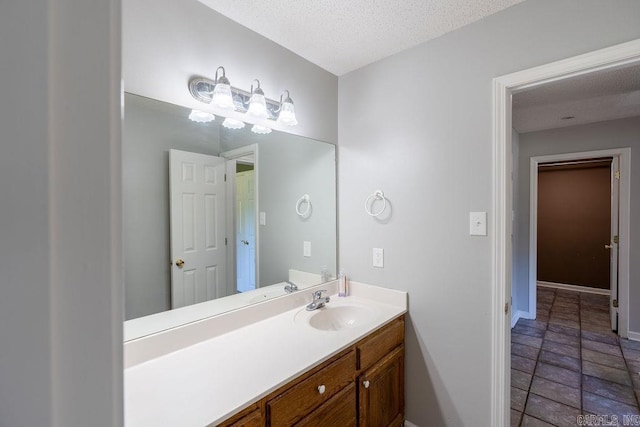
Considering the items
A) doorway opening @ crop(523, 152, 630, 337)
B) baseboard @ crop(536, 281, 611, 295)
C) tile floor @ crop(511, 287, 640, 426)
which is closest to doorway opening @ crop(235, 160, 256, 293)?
tile floor @ crop(511, 287, 640, 426)

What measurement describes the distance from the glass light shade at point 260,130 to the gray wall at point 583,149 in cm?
338

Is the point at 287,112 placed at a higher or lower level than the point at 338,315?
higher

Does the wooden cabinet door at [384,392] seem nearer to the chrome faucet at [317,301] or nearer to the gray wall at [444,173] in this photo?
the gray wall at [444,173]

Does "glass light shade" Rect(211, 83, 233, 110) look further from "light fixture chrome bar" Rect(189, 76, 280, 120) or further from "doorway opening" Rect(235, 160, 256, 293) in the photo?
"doorway opening" Rect(235, 160, 256, 293)

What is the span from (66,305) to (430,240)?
5.54 ft

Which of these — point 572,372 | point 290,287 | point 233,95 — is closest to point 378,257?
point 290,287

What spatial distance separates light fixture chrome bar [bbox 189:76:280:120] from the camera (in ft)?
4.44

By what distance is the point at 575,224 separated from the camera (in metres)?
4.67

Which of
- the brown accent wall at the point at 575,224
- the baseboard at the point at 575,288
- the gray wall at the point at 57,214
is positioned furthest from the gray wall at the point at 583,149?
the gray wall at the point at 57,214

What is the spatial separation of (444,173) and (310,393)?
1.30 metres

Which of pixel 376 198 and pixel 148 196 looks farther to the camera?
pixel 376 198

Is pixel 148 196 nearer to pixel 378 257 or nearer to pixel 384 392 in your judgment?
pixel 378 257

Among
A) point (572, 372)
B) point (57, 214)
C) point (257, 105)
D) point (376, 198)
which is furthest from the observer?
point (572, 372)

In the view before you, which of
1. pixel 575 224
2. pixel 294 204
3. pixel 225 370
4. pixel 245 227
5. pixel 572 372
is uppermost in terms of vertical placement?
pixel 294 204
